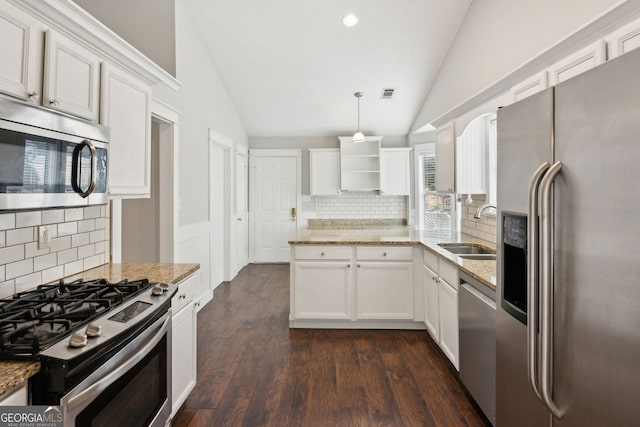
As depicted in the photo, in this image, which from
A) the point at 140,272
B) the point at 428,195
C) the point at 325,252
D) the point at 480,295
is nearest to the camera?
the point at 480,295

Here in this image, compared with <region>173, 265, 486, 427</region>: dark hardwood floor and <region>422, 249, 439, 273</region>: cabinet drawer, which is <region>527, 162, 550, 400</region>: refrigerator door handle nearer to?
<region>173, 265, 486, 427</region>: dark hardwood floor

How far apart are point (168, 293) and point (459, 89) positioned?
3.88 metres

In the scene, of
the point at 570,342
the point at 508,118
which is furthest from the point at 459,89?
the point at 570,342

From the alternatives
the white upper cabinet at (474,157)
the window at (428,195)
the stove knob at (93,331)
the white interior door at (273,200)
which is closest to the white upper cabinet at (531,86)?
the white upper cabinet at (474,157)

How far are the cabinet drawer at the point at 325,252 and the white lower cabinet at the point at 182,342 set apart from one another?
1.30 metres

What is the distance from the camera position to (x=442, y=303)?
2.73 metres

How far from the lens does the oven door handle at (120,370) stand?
1.03 meters

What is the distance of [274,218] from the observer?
22.1 ft

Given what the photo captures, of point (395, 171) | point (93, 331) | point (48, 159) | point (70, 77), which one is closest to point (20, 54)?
point (70, 77)

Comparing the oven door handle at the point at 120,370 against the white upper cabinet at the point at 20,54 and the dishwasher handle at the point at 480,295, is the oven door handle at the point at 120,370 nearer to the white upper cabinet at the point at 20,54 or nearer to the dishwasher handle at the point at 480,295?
the white upper cabinet at the point at 20,54

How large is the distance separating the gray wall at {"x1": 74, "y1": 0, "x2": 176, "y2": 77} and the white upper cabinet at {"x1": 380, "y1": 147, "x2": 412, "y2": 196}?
13.0 ft

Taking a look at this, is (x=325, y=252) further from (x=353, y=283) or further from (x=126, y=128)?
(x=126, y=128)

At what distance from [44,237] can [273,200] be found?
5035 millimetres

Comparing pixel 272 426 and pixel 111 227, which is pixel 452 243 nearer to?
pixel 272 426
